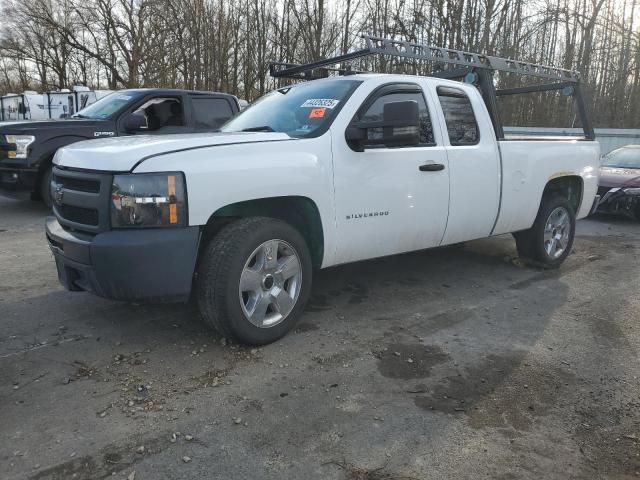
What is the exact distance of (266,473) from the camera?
236cm

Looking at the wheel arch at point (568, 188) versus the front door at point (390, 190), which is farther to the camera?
the wheel arch at point (568, 188)

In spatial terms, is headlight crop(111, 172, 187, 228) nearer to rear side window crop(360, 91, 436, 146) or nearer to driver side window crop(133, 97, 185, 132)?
rear side window crop(360, 91, 436, 146)

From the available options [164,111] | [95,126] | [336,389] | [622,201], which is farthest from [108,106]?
[622,201]

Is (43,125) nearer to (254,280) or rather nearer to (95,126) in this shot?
(95,126)

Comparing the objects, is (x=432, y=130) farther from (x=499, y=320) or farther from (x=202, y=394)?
(x=202, y=394)

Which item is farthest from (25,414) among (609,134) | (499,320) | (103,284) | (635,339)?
(609,134)

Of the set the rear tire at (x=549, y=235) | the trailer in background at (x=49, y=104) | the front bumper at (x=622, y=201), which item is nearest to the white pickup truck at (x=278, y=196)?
the rear tire at (x=549, y=235)

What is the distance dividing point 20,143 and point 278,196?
6164 millimetres

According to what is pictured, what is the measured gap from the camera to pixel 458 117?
484cm

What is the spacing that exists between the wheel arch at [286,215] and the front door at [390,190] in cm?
17

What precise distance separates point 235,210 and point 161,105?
5750mm

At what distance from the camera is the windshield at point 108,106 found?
8.41 m

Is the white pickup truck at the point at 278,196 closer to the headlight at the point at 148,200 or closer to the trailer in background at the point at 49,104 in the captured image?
the headlight at the point at 148,200

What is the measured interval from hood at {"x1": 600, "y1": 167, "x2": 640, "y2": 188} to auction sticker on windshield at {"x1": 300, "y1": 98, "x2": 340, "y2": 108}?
766 cm
